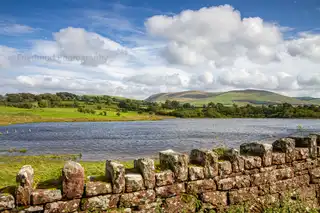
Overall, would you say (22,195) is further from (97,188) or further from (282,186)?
(282,186)

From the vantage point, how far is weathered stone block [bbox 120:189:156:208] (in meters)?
5.99

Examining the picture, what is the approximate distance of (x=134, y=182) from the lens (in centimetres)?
609

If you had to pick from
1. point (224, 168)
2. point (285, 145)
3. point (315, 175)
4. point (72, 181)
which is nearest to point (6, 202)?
point (72, 181)

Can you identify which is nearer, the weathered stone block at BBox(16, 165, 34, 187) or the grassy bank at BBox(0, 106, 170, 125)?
the weathered stone block at BBox(16, 165, 34, 187)

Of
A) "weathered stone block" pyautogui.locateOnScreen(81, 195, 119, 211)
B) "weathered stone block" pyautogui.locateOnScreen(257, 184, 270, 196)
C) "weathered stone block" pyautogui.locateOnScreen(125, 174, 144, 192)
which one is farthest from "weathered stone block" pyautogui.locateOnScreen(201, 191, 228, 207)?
"weathered stone block" pyautogui.locateOnScreen(81, 195, 119, 211)

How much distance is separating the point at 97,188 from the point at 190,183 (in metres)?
2.20

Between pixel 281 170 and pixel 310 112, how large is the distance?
151469mm

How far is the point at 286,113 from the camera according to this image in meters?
149

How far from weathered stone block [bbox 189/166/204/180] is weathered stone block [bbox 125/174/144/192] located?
4.05 ft

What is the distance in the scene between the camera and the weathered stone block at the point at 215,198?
6811 mm

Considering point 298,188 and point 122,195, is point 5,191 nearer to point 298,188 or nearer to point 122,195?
point 122,195

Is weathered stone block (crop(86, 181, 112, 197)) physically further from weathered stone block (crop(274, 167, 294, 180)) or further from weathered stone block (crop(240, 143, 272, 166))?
weathered stone block (crop(274, 167, 294, 180))

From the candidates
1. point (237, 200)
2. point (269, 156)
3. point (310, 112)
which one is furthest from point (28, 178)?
point (310, 112)

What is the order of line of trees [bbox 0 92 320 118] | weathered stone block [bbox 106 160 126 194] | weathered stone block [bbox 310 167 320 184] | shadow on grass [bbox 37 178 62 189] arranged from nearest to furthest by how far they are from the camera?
shadow on grass [bbox 37 178 62 189] → weathered stone block [bbox 106 160 126 194] → weathered stone block [bbox 310 167 320 184] → line of trees [bbox 0 92 320 118]
